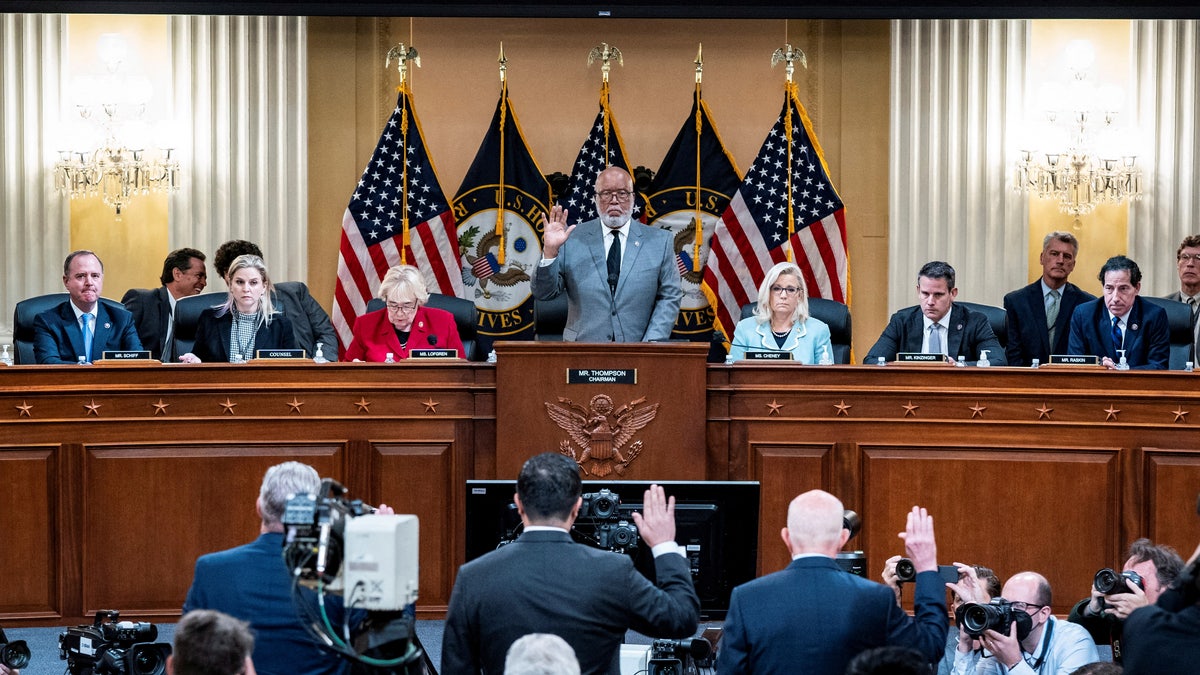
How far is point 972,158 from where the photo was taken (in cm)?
1081

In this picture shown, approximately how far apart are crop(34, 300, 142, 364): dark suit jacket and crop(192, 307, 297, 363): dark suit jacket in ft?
1.39

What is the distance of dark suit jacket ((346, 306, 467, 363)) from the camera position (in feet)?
25.6

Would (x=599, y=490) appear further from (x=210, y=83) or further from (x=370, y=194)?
(x=210, y=83)

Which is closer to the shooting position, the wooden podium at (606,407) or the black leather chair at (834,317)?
the wooden podium at (606,407)

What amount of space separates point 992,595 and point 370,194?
626 cm

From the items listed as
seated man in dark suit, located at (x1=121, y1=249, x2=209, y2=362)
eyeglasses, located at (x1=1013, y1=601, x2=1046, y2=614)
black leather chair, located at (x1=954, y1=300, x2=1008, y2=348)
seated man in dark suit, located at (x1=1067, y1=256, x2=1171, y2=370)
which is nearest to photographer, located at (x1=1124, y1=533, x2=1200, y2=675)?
eyeglasses, located at (x1=1013, y1=601, x2=1046, y2=614)

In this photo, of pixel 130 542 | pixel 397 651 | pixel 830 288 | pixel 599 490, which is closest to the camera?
pixel 397 651

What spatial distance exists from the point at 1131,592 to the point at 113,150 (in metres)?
7.83

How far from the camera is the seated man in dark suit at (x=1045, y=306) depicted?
9.12 meters

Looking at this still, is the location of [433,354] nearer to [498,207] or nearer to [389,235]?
[389,235]

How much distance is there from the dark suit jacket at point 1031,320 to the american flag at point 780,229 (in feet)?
4.42

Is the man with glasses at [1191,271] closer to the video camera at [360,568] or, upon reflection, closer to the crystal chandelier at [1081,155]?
the crystal chandelier at [1081,155]

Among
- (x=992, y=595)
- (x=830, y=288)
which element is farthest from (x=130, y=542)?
(x=830, y=288)

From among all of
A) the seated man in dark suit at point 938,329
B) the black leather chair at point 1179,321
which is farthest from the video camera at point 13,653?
the black leather chair at point 1179,321
